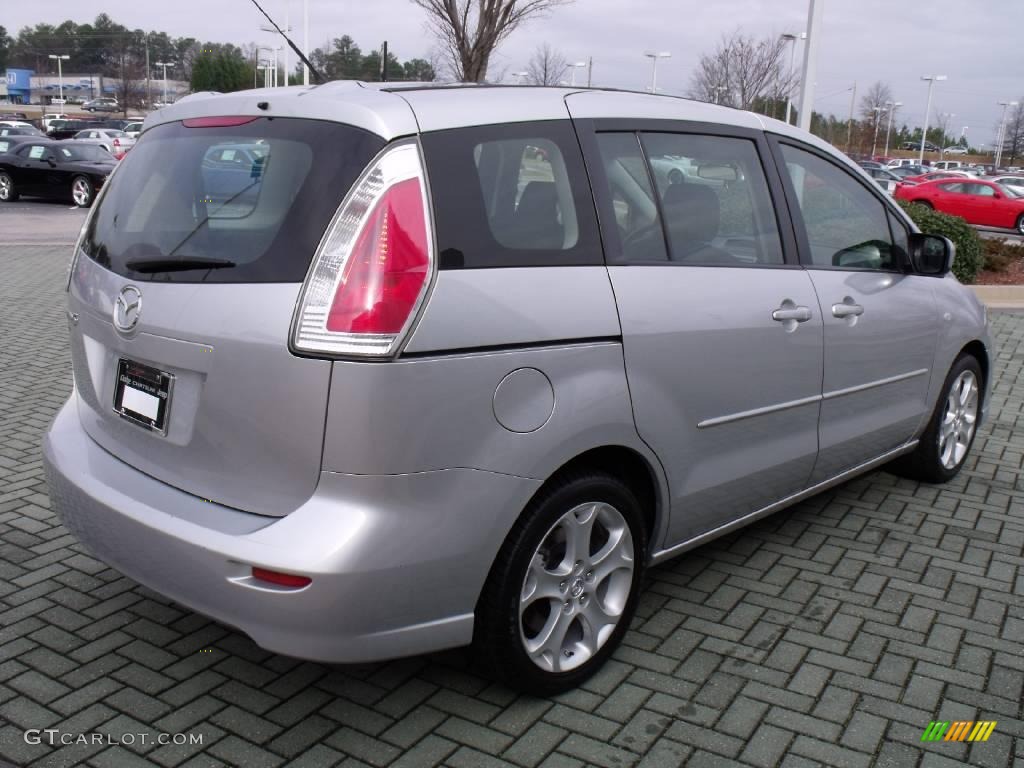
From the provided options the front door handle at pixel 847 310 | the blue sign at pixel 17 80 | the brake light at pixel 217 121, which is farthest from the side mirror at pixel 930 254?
the blue sign at pixel 17 80

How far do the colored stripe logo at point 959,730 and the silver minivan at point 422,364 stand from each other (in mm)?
962

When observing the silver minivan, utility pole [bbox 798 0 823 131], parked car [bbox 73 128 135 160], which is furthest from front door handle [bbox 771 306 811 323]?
parked car [bbox 73 128 135 160]

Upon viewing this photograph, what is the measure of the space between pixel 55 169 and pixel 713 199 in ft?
72.8

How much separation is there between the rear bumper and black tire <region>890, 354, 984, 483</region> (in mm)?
3116

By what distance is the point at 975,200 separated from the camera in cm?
2773

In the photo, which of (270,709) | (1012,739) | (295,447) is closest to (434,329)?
(295,447)

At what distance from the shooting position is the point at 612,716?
9.95 feet

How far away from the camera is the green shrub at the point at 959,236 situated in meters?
12.4

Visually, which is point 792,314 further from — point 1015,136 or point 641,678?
point 1015,136

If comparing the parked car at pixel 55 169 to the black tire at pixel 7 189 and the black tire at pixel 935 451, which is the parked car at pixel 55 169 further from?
the black tire at pixel 935 451

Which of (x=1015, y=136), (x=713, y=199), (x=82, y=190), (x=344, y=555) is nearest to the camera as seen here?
(x=344, y=555)

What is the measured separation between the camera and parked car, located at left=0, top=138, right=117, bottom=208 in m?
22.4

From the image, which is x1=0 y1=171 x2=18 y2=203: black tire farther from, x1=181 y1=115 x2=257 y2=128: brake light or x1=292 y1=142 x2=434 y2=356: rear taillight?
x1=292 y1=142 x2=434 y2=356: rear taillight

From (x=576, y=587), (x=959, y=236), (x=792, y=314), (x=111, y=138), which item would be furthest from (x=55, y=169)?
(x=576, y=587)
